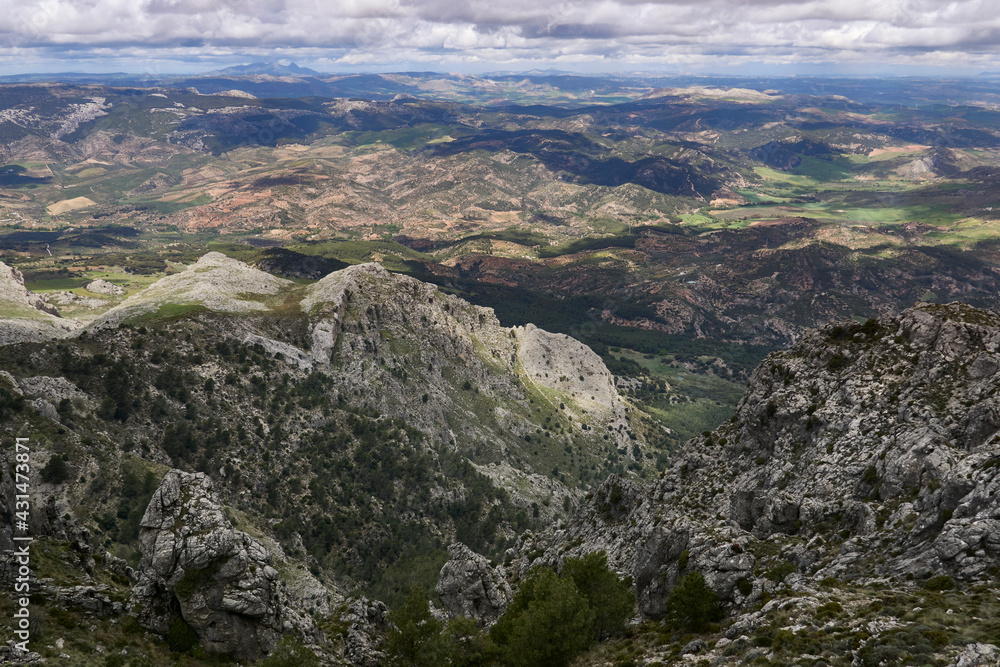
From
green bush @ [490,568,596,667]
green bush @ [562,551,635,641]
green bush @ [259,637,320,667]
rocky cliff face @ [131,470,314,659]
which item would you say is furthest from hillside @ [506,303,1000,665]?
rocky cliff face @ [131,470,314,659]

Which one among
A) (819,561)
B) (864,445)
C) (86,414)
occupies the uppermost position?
(864,445)

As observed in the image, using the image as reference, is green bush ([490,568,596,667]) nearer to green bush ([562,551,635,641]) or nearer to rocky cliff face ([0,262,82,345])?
green bush ([562,551,635,641])

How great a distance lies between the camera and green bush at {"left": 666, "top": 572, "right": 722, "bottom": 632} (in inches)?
2422

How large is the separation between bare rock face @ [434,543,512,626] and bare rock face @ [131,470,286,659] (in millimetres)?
33188

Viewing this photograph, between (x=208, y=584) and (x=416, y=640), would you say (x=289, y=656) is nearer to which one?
(x=208, y=584)

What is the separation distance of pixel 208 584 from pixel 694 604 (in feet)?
172

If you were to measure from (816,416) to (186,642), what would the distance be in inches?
3211

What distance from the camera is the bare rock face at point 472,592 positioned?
91.9 m

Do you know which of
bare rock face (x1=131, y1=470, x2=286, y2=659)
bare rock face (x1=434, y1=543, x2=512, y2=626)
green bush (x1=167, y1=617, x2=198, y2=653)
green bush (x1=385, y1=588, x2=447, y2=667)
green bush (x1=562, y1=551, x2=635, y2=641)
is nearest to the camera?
green bush (x1=167, y1=617, x2=198, y2=653)

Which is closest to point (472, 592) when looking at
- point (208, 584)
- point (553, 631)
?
point (553, 631)

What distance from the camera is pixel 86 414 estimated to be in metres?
132

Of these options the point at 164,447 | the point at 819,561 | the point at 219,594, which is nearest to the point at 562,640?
the point at 819,561

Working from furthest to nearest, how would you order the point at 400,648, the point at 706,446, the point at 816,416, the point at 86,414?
1. the point at 86,414
2. the point at 706,446
3. the point at 816,416
4. the point at 400,648

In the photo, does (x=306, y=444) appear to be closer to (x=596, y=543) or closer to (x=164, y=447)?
(x=164, y=447)
